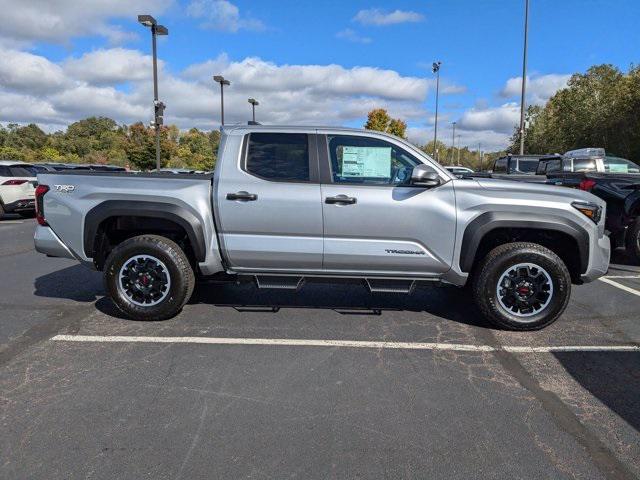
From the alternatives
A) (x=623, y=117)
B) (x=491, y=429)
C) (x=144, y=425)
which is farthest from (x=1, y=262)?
(x=623, y=117)

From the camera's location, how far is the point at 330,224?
4.54 meters

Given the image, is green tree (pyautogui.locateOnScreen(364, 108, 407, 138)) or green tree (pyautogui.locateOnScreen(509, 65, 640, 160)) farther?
green tree (pyautogui.locateOnScreen(364, 108, 407, 138))

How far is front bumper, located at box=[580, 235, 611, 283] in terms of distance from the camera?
457 cm

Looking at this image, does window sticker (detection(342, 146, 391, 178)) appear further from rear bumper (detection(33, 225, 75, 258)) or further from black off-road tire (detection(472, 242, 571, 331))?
rear bumper (detection(33, 225, 75, 258))

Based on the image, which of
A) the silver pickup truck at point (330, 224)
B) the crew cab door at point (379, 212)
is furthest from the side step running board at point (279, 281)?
the crew cab door at point (379, 212)

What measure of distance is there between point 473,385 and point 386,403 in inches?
28.7

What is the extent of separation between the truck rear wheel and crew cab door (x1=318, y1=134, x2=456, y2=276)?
1442 millimetres

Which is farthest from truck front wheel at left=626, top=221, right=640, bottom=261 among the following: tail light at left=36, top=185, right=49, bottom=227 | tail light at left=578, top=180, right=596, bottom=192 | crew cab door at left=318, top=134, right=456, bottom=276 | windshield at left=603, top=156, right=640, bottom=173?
tail light at left=36, top=185, right=49, bottom=227

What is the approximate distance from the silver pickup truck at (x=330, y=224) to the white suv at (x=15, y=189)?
10.8 metres

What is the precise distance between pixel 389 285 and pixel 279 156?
1.66m

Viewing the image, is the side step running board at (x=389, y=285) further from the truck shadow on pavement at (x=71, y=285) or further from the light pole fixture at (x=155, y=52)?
the light pole fixture at (x=155, y=52)

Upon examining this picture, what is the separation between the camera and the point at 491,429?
9.57 feet

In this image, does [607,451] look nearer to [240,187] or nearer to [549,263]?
[549,263]

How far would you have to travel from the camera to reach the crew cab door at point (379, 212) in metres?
4.49
